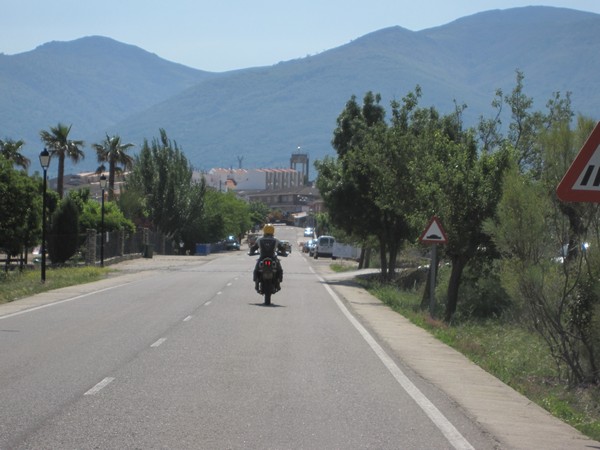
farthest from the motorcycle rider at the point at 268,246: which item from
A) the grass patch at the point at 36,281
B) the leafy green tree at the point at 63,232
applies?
the leafy green tree at the point at 63,232

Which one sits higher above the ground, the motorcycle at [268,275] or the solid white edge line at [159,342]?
the motorcycle at [268,275]

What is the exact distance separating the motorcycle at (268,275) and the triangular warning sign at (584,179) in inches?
714

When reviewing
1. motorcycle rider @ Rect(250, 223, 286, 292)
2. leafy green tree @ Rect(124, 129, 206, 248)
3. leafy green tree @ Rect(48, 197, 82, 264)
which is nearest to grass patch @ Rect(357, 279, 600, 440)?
motorcycle rider @ Rect(250, 223, 286, 292)

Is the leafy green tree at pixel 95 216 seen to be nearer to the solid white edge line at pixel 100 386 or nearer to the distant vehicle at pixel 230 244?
the solid white edge line at pixel 100 386

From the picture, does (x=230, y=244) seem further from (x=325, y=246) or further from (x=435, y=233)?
(x=435, y=233)

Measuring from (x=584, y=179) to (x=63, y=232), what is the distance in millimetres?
49533

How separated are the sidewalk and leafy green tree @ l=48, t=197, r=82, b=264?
1411 inches

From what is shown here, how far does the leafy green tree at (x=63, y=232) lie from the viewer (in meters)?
56.2

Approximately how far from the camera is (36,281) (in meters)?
37.9

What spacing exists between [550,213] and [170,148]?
83.4 metres

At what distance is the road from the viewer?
32.1 feet

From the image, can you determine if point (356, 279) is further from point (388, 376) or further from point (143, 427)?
point (143, 427)

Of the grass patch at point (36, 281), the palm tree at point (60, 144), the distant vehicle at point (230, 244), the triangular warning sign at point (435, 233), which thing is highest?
the palm tree at point (60, 144)

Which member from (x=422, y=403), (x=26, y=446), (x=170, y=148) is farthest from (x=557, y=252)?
(x=170, y=148)
